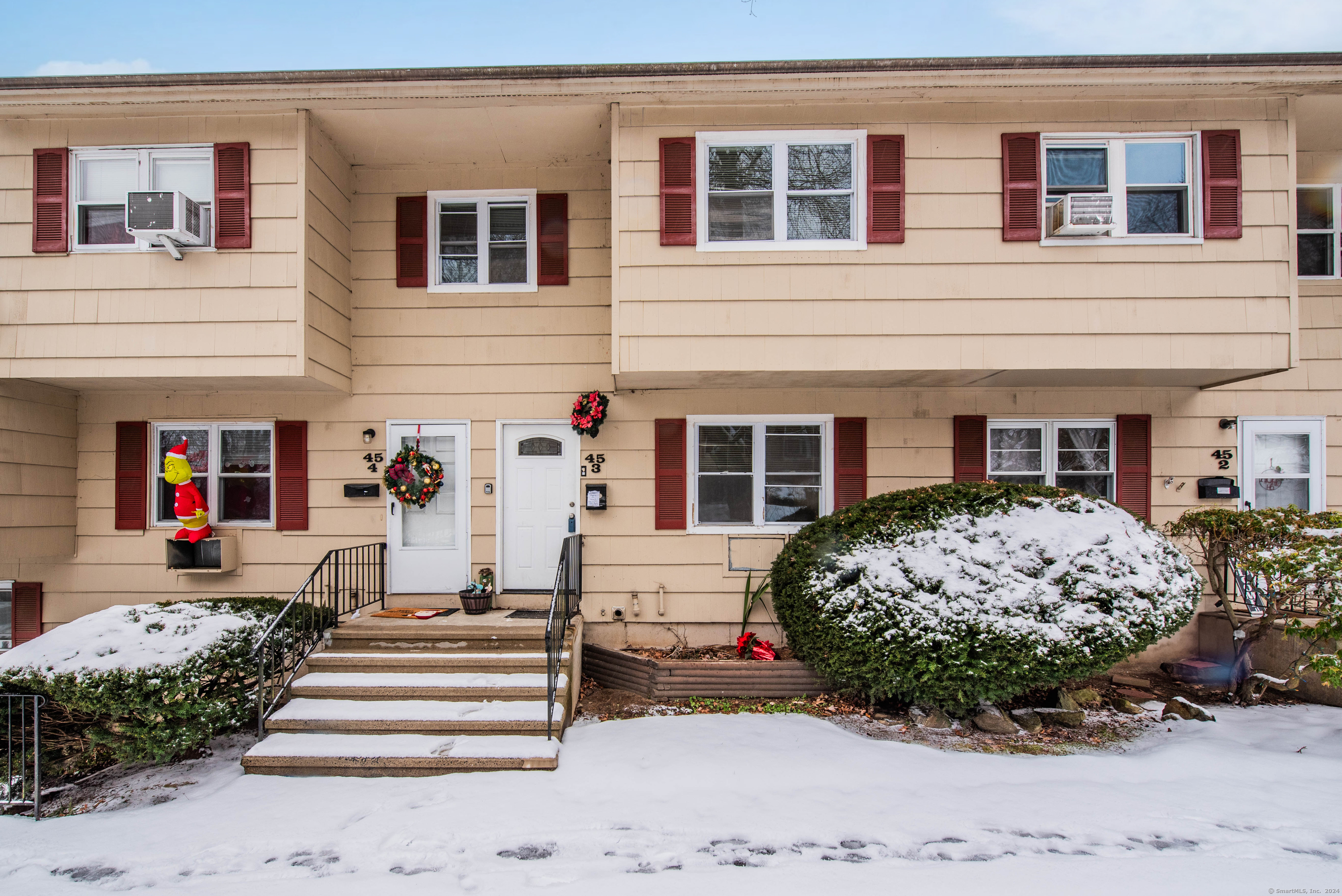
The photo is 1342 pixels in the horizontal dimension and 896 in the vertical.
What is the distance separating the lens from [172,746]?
14.6 feet

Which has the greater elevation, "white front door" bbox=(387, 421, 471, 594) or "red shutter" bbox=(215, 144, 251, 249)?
"red shutter" bbox=(215, 144, 251, 249)

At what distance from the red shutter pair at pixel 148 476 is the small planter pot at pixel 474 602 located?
1.94 metres

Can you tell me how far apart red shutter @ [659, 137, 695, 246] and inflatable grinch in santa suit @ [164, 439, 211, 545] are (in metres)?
5.33

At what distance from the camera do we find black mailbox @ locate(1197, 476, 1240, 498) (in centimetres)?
660

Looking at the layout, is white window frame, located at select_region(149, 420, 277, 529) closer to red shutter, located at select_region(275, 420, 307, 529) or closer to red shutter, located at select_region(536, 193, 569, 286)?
red shutter, located at select_region(275, 420, 307, 529)

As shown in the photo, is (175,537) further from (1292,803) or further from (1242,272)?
(1242,272)

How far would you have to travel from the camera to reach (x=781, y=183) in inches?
236

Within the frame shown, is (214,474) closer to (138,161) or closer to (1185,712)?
(138,161)

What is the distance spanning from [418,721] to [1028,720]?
15.8 feet

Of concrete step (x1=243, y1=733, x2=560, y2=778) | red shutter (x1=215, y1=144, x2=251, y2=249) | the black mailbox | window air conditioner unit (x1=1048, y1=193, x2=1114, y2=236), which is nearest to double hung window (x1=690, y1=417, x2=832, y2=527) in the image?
window air conditioner unit (x1=1048, y1=193, x2=1114, y2=236)

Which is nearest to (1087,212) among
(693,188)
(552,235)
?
(693,188)

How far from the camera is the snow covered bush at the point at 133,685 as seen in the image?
4363 millimetres

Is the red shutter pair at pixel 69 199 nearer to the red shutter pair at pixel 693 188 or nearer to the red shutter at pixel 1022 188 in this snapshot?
the red shutter pair at pixel 693 188

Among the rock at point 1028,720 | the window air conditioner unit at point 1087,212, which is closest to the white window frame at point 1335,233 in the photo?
the window air conditioner unit at point 1087,212
